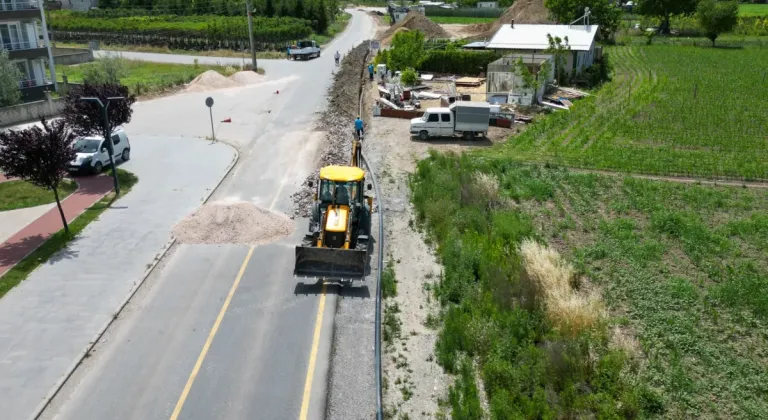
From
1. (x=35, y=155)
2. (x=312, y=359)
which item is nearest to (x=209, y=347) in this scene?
(x=312, y=359)

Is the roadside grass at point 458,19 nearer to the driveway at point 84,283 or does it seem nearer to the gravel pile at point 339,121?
the gravel pile at point 339,121

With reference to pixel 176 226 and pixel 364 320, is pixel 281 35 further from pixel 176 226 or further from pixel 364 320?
pixel 364 320

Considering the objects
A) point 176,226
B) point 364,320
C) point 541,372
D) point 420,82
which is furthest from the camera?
point 420,82

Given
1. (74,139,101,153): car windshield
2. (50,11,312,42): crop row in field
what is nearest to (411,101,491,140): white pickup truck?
(74,139,101,153): car windshield

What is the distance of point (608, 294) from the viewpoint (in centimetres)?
1630

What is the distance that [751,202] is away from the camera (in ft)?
75.5

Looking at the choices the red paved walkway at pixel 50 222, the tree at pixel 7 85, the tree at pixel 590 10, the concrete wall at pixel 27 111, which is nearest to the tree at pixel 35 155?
the red paved walkway at pixel 50 222

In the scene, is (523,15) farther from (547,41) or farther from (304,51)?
(304,51)

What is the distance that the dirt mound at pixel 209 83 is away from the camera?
46.6m

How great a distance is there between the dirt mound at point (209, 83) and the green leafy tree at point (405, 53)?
1237cm

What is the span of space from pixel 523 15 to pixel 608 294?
64.8 m

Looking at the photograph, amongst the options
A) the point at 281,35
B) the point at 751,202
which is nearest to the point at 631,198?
the point at 751,202

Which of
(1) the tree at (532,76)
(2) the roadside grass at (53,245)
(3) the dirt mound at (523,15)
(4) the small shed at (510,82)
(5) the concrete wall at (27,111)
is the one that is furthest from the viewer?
(3) the dirt mound at (523,15)

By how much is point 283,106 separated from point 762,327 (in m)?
31.8
